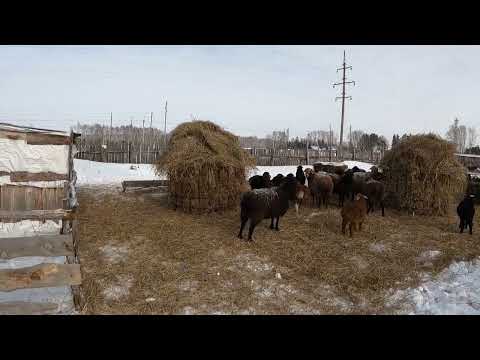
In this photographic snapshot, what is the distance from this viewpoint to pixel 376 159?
98.0 feet

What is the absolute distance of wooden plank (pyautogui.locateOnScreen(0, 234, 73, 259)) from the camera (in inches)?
166

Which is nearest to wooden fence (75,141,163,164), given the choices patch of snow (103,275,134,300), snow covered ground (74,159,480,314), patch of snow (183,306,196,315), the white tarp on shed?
the white tarp on shed

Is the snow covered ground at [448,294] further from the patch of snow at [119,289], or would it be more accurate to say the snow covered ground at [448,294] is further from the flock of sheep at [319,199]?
the patch of snow at [119,289]

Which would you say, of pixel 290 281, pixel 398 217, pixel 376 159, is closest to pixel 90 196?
pixel 290 281

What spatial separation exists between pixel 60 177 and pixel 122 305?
24.0 ft

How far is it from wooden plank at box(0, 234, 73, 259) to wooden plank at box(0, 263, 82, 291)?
38 centimetres

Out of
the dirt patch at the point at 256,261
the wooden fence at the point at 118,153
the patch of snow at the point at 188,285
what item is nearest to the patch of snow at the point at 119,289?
the dirt patch at the point at 256,261

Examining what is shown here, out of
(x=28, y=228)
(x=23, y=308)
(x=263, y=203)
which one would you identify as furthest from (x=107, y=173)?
(x=23, y=308)

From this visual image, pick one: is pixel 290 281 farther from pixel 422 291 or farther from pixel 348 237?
pixel 348 237

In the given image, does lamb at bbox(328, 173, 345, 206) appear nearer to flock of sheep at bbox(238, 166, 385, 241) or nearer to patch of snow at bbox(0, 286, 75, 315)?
flock of sheep at bbox(238, 166, 385, 241)

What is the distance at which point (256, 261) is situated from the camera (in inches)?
270

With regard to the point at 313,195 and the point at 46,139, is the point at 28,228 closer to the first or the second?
the point at 46,139
